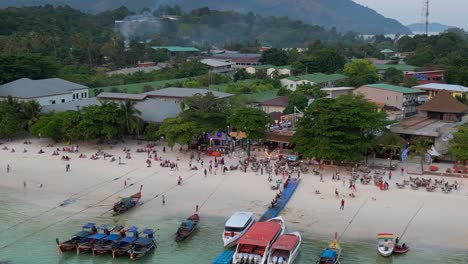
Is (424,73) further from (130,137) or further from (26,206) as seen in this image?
(26,206)

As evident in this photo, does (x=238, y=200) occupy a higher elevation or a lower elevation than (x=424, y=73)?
lower

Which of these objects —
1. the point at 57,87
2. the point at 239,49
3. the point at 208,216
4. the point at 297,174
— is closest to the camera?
the point at 208,216

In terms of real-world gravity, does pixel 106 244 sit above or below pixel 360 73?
below

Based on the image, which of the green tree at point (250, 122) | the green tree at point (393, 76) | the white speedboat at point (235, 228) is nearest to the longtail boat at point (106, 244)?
the white speedboat at point (235, 228)

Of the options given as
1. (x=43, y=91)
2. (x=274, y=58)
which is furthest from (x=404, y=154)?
(x=274, y=58)

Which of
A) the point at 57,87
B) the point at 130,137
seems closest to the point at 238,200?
the point at 130,137

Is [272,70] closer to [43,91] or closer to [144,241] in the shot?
[43,91]

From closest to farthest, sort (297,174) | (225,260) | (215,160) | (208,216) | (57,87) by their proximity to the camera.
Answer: (225,260) → (208,216) → (297,174) → (215,160) → (57,87)

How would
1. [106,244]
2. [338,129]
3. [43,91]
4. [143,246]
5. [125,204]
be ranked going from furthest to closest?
1. [43,91]
2. [338,129]
3. [125,204]
4. [106,244]
5. [143,246]

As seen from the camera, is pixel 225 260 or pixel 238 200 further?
pixel 238 200
